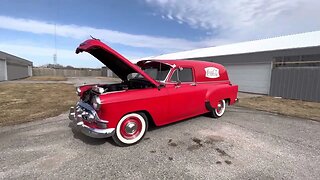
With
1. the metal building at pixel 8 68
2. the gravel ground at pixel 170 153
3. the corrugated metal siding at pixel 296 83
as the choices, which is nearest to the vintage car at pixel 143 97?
the gravel ground at pixel 170 153

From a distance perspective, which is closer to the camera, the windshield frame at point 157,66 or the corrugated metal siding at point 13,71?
the windshield frame at point 157,66

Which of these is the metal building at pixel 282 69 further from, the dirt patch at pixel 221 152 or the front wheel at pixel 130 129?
the front wheel at pixel 130 129

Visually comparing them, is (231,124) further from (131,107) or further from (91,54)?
(91,54)

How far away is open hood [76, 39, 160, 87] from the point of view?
3.84 metres

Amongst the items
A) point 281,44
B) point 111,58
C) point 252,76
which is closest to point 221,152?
point 111,58

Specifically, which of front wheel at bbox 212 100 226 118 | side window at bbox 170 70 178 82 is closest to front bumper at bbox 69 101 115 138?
side window at bbox 170 70 178 82

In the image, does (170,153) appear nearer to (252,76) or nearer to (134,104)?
(134,104)

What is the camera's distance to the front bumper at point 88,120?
381 cm

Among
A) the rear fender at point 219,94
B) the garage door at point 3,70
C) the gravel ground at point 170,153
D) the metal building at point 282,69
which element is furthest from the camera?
the garage door at point 3,70

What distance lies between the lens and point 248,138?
4.67 metres

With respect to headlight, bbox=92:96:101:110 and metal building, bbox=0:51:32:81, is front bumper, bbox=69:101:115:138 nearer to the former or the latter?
headlight, bbox=92:96:101:110

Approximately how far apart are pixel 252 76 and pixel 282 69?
7.95 feet

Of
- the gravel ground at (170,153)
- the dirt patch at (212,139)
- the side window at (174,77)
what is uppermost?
the side window at (174,77)

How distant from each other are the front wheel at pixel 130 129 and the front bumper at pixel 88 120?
0.24 metres
